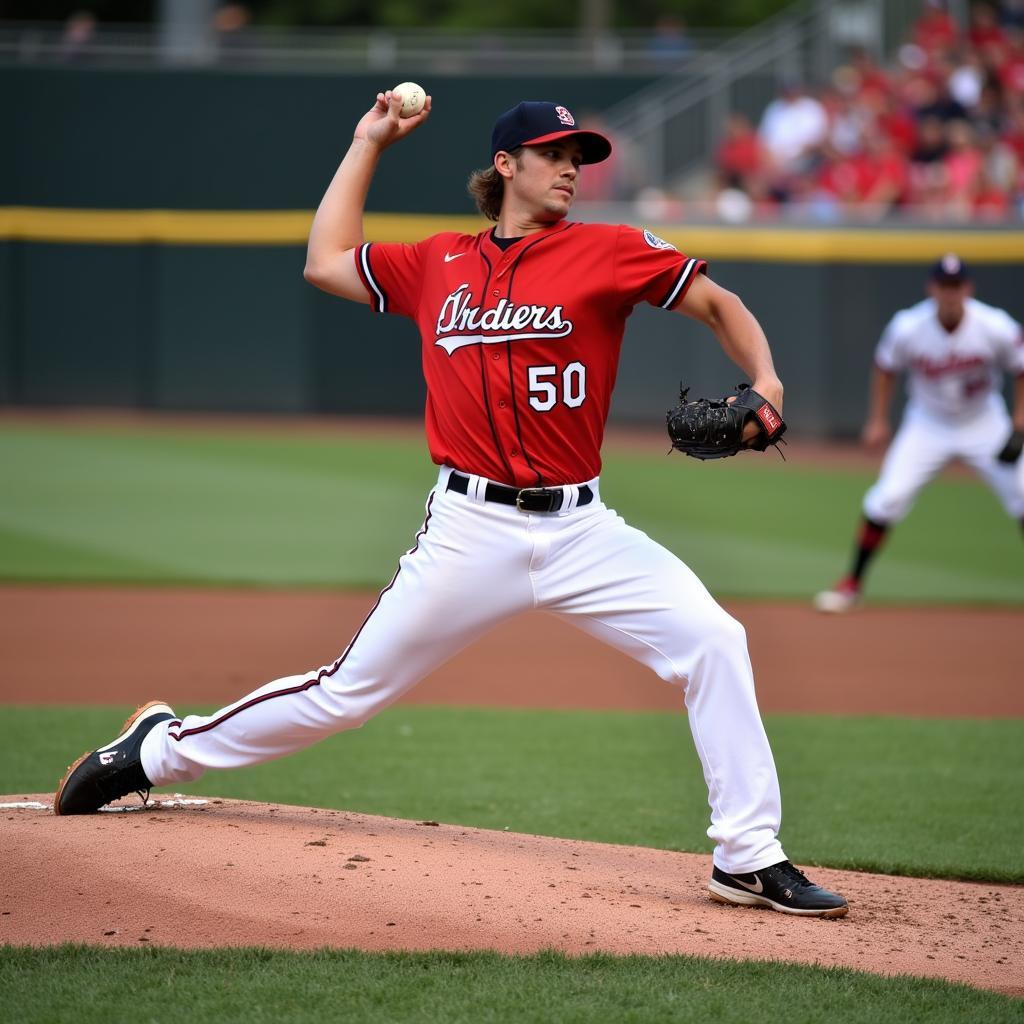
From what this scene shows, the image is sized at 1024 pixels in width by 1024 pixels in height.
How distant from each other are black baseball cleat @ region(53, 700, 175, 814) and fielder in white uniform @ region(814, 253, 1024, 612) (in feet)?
19.2

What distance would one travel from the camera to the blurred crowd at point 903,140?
16469mm

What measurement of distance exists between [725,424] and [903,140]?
1480 centimetres

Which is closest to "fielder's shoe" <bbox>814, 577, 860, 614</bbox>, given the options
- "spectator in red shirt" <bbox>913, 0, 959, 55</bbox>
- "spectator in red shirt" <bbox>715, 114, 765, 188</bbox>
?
"spectator in red shirt" <bbox>715, 114, 765, 188</bbox>

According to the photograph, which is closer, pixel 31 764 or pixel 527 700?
pixel 31 764

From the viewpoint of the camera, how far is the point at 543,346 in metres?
3.91

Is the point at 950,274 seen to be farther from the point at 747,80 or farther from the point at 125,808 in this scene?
the point at 747,80

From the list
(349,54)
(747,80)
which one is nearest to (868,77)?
(747,80)

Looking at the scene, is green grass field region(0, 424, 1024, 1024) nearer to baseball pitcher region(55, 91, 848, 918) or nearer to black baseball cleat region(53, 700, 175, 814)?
baseball pitcher region(55, 91, 848, 918)

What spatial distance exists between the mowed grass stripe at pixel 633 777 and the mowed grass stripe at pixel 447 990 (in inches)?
55.4

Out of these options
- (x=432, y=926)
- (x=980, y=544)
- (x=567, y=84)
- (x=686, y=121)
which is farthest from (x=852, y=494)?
(x=432, y=926)

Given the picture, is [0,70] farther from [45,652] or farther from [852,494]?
[45,652]

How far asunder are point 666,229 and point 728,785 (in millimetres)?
Answer: 13818

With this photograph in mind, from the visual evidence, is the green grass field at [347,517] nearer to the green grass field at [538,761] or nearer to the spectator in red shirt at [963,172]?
the green grass field at [538,761]

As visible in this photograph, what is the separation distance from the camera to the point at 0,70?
21453mm
